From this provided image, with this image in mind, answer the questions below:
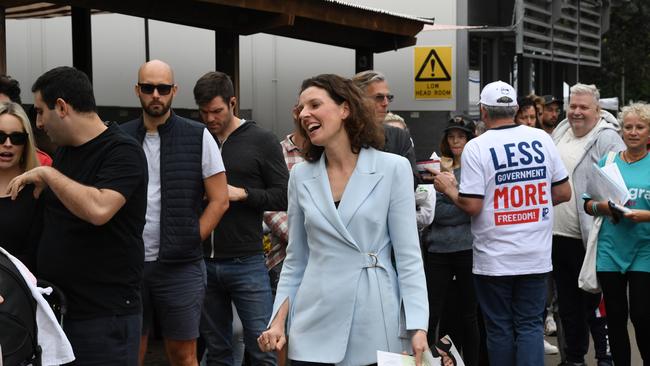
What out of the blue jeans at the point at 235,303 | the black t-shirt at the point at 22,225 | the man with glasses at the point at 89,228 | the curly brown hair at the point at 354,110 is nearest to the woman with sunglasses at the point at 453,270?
the blue jeans at the point at 235,303

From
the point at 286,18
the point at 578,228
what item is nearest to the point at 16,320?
the point at 578,228

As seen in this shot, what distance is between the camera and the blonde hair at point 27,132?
4.36 m

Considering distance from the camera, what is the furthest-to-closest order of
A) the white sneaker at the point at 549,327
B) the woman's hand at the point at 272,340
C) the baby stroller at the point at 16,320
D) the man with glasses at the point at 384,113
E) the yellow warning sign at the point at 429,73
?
1. the yellow warning sign at the point at 429,73
2. the white sneaker at the point at 549,327
3. the man with glasses at the point at 384,113
4. the woman's hand at the point at 272,340
5. the baby stroller at the point at 16,320

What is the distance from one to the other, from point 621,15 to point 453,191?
56.8 ft

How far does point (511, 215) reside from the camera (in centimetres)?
615

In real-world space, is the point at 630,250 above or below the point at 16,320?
below

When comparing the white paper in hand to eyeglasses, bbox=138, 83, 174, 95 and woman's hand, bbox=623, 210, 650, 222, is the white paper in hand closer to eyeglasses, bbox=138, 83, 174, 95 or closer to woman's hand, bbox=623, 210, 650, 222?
woman's hand, bbox=623, 210, 650, 222

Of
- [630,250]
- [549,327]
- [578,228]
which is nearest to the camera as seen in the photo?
[630,250]

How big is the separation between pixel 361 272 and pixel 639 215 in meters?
3.14

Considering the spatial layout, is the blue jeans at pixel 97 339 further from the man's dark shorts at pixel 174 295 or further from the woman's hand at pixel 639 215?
the woman's hand at pixel 639 215

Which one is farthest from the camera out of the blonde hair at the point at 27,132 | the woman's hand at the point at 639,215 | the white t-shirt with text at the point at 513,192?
the woman's hand at the point at 639,215

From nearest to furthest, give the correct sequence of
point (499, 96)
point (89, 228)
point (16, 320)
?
point (16, 320)
point (89, 228)
point (499, 96)

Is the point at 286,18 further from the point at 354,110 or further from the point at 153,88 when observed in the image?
the point at 354,110

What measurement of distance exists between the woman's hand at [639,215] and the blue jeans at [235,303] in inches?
94.6
